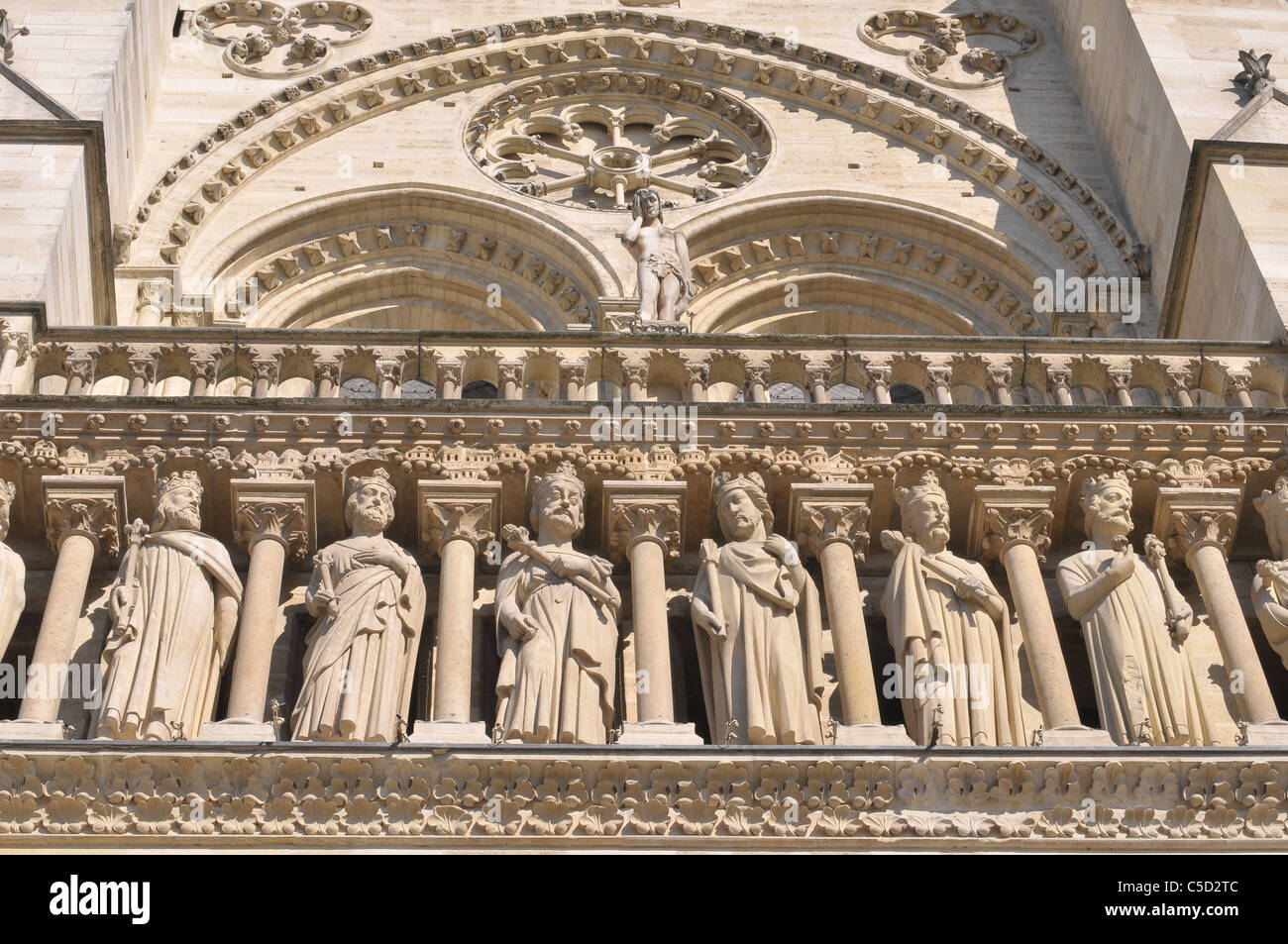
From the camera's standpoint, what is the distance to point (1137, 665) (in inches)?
479

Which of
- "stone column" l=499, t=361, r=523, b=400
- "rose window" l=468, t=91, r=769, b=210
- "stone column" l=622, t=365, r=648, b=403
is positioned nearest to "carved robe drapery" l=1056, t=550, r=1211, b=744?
"stone column" l=622, t=365, r=648, b=403

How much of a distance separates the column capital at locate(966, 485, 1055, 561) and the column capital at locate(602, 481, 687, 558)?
5.67 feet

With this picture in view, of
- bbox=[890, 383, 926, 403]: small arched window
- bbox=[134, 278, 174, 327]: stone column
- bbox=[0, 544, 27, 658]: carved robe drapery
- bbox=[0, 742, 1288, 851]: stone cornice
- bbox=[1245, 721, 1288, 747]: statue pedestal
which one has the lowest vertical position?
bbox=[0, 742, 1288, 851]: stone cornice

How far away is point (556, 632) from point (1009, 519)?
2.94m

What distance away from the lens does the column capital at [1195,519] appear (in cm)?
1331

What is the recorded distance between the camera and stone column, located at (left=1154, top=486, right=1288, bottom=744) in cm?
1198

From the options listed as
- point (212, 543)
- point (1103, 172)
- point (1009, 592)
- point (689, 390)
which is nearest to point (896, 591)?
point (1009, 592)

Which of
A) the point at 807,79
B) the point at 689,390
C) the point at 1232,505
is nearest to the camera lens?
the point at 1232,505

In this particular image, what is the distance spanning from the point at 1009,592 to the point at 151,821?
5.05 m

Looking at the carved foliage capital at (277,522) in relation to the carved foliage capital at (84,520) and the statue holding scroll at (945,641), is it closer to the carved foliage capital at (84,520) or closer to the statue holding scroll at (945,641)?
the carved foliage capital at (84,520)

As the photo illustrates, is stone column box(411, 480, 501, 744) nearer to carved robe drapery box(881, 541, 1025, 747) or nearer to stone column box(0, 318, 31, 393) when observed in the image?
carved robe drapery box(881, 541, 1025, 747)

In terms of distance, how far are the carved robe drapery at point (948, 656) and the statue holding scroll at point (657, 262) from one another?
4269mm
